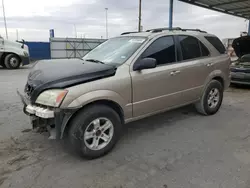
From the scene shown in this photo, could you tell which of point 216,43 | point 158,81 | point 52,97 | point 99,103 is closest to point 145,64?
point 158,81

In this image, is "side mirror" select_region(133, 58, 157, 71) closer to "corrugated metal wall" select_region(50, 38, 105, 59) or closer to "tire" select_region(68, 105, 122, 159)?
"tire" select_region(68, 105, 122, 159)

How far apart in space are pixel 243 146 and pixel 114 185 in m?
2.21

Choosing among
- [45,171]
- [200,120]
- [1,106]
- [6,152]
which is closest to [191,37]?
[200,120]

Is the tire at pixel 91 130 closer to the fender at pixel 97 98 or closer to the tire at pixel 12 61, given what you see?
the fender at pixel 97 98

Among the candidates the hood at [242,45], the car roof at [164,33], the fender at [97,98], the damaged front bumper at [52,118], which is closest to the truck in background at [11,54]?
the car roof at [164,33]

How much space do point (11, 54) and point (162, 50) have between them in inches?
489

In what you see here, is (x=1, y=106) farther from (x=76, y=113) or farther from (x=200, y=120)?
(x=200, y=120)

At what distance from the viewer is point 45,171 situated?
274 cm

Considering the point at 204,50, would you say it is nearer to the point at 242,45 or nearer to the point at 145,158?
the point at 145,158

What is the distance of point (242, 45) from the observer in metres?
8.96

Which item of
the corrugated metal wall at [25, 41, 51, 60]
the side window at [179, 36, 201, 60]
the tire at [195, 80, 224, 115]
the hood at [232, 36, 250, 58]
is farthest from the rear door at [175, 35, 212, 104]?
the corrugated metal wall at [25, 41, 51, 60]

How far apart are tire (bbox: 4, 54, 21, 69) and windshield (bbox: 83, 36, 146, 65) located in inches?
441

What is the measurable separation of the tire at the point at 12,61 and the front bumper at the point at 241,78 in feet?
40.4

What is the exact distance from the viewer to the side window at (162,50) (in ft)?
12.0
